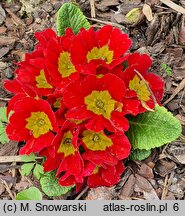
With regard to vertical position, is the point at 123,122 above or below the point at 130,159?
above

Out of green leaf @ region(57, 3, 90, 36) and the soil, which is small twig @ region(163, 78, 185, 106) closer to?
the soil

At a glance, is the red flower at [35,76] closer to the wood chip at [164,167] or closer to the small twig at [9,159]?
the small twig at [9,159]

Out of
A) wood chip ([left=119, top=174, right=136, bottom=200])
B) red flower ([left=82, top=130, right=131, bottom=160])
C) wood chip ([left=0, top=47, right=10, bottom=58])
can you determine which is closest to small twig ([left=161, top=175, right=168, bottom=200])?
wood chip ([left=119, top=174, right=136, bottom=200])

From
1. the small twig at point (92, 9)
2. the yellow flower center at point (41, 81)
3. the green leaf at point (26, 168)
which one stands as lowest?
the green leaf at point (26, 168)

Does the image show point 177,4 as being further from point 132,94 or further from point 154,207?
point 154,207

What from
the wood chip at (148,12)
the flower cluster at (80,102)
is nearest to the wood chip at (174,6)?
the wood chip at (148,12)

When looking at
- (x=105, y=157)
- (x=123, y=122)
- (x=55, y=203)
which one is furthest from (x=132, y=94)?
(x=55, y=203)
